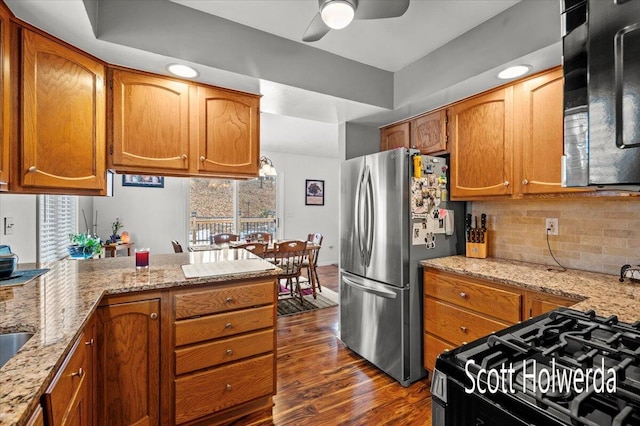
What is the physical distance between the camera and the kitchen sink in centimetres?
100

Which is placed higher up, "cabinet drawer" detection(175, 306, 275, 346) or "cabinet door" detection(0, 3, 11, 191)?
"cabinet door" detection(0, 3, 11, 191)

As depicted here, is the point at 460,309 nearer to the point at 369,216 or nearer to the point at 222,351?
the point at 369,216

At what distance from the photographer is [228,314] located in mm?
1754

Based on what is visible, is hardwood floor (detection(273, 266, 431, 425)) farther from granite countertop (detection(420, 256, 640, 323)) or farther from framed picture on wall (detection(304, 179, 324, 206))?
framed picture on wall (detection(304, 179, 324, 206))

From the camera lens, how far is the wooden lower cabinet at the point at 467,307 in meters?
1.65

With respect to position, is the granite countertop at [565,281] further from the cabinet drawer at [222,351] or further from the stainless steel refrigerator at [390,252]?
the cabinet drawer at [222,351]

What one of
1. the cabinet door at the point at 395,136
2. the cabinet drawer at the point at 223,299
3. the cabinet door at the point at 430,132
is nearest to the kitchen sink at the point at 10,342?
the cabinet drawer at the point at 223,299

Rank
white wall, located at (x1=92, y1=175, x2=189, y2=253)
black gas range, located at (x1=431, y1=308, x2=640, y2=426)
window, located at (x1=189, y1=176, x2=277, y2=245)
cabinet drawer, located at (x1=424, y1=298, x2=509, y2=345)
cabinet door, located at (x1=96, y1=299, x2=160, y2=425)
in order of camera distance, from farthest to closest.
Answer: window, located at (x1=189, y1=176, x2=277, y2=245) < white wall, located at (x1=92, y1=175, x2=189, y2=253) < cabinet drawer, located at (x1=424, y1=298, x2=509, y2=345) < cabinet door, located at (x1=96, y1=299, x2=160, y2=425) < black gas range, located at (x1=431, y1=308, x2=640, y2=426)

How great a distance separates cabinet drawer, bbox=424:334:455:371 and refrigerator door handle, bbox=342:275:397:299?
393 mm

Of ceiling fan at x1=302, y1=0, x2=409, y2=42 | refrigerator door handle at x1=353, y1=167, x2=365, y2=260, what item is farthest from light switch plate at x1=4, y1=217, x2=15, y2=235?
refrigerator door handle at x1=353, y1=167, x2=365, y2=260

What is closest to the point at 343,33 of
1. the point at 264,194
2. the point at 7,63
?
the point at 7,63

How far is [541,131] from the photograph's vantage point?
185 centimetres

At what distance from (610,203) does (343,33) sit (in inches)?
77.6

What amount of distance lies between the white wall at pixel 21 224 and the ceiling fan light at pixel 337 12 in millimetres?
2164
